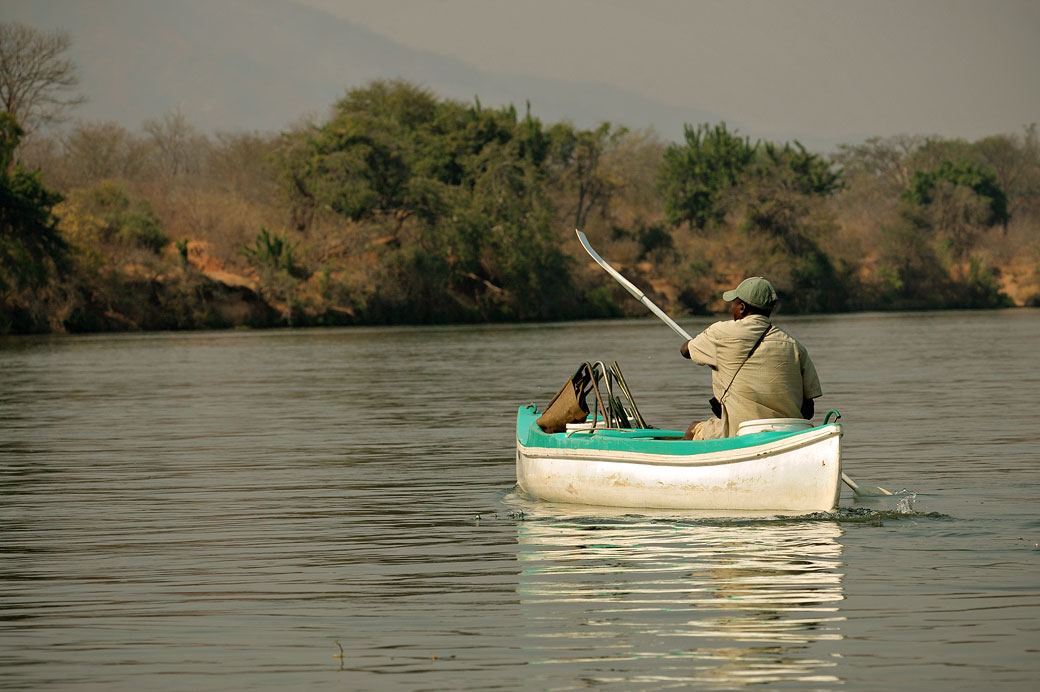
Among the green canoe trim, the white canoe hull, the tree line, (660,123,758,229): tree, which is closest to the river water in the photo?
the white canoe hull

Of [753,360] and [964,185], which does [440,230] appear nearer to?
[964,185]

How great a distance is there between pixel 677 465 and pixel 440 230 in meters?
59.0

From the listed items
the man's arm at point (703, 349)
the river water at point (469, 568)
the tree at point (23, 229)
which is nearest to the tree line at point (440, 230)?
the tree at point (23, 229)

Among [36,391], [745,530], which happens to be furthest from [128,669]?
[36,391]

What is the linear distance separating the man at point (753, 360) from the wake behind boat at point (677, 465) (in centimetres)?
14

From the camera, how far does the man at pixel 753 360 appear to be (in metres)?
10.3

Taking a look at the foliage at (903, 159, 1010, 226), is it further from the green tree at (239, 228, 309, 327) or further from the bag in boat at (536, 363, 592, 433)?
the bag in boat at (536, 363, 592, 433)

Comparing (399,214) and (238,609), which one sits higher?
(399,214)

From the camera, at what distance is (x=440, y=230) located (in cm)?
6919

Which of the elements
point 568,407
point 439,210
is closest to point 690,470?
point 568,407

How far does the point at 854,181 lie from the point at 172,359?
310 ft

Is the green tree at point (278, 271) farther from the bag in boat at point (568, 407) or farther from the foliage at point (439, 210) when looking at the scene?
the bag in boat at point (568, 407)

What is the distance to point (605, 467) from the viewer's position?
11250 millimetres

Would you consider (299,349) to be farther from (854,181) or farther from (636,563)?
(854,181)
